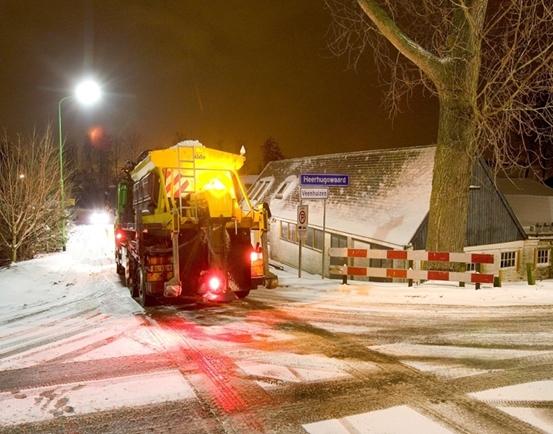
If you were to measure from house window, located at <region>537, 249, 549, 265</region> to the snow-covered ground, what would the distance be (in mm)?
20594

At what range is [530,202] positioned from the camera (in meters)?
33.5

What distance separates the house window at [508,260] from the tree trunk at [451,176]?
16.8 meters

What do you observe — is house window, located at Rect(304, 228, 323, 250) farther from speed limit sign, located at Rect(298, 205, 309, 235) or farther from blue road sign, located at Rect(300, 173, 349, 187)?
blue road sign, located at Rect(300, 173, 349, 187)

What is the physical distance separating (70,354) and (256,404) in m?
3.17

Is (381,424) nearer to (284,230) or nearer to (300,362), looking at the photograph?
(300,362)

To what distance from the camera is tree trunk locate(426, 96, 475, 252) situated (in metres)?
11.8

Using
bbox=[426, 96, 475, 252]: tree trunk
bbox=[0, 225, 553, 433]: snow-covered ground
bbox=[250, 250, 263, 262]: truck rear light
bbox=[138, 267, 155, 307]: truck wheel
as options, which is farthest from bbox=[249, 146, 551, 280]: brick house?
bbox=[138, 267, 155, 307]: truck wheel

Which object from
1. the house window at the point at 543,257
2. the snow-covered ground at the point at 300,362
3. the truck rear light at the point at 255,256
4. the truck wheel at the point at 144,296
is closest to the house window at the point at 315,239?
the house window at the point at 543,257

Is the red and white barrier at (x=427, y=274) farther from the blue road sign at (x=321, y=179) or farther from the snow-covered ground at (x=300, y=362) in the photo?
the blue road sign at (x=321, y=179)

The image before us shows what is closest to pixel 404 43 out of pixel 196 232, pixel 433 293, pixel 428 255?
pixel 428 255

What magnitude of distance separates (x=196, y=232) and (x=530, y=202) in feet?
98.7

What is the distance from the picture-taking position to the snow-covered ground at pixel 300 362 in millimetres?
4711

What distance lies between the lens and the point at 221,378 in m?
5.68

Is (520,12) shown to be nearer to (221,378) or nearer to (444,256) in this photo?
(444,256)
